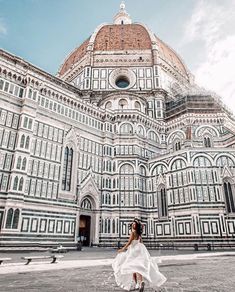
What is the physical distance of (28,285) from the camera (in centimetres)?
537

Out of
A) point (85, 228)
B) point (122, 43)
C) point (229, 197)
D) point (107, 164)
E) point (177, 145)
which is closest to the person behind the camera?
point (229, 197)

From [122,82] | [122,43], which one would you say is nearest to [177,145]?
[122,82]

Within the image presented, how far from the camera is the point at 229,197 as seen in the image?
2452 centimetres

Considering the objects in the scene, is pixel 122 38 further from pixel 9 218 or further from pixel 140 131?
pixel 9 218

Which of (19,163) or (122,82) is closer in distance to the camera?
(19,163)

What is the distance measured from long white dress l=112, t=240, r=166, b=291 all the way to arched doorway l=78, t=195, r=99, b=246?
21565 mm

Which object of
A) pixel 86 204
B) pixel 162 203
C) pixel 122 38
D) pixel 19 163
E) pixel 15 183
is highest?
pixel 122 38

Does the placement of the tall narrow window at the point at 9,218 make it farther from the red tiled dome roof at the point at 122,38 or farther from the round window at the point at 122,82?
the red tiled dome roof at the point at 122,38

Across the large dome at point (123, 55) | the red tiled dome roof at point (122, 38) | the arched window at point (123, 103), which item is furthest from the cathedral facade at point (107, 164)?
the red tiled dome roof at point (122, 38)

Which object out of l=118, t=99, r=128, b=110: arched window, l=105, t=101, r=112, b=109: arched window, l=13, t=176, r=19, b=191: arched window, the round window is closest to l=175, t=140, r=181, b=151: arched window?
l=118, t=99, r=128, b=110: arched window

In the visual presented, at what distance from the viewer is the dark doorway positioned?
85.2ft

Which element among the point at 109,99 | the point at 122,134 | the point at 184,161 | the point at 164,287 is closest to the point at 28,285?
the point at 164,287

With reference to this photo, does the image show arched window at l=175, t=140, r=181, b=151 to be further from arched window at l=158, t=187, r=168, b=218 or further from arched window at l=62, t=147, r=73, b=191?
arched window at l=62, t=147, r=73, b=191

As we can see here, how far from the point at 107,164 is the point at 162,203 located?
323 inches
